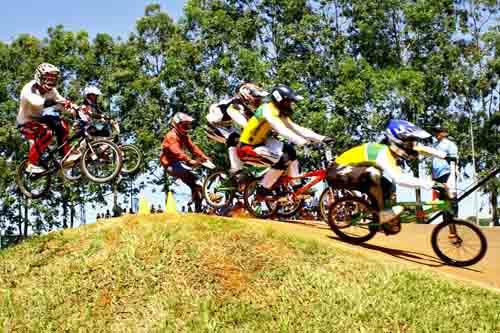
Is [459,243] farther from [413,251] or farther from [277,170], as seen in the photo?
[277,170]

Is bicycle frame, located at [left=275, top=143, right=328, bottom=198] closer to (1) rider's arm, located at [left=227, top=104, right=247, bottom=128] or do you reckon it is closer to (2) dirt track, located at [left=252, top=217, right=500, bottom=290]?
(2) dirt track, located at [left=252, top=217, right=500, bottom=290]

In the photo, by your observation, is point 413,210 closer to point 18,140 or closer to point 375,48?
point 375,48

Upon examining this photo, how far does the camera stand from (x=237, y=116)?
41.9 ft

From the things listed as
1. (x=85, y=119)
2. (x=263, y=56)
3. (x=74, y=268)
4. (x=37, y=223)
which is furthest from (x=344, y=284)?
(x=37, y=223)

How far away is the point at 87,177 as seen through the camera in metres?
11.5

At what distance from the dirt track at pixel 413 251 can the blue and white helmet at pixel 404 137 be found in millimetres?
1551

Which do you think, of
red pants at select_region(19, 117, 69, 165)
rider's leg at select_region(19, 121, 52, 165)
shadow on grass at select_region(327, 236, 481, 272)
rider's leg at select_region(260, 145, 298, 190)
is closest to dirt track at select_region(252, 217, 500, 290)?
shadow on grass at select_region(327, 236, 481, 272)

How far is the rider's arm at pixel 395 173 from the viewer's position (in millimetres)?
10031

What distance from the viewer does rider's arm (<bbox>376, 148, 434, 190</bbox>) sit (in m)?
10.0

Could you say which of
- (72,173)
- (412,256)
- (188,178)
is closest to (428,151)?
(412,256)

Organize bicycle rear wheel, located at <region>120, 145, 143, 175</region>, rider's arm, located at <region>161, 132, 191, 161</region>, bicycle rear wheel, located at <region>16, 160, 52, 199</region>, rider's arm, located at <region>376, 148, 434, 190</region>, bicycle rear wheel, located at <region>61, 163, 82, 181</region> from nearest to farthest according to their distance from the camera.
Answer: rider's arm, located at <region>376, 148, 434, 190</region> → bicycle rear wheel, located at <region>120, 145, 143, 175</region> → bicycle rear wheel, located at <region>61, 163, 82, 181</region> → bicycle rear wheel, located at <region>16, 160, 52, 199</region> → rider's arm, located at <region>161, 132, 191, 161</region>

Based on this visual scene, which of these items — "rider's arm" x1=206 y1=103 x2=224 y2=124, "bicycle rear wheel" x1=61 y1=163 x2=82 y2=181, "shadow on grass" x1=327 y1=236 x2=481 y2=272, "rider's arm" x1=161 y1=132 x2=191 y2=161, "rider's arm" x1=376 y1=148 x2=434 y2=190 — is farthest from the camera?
"rider's arm" x1=206 y1=103 x2=224 y2=124

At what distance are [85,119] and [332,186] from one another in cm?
418

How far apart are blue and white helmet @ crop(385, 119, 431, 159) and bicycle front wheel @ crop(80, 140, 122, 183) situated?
14.5 feet
